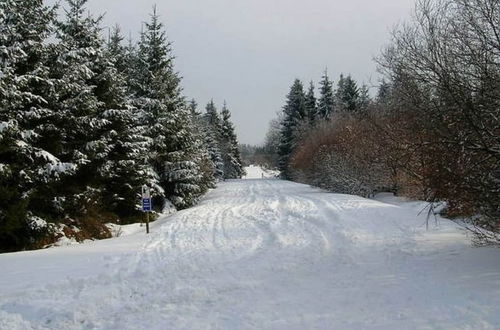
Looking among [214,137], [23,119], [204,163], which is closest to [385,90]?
[23,119]

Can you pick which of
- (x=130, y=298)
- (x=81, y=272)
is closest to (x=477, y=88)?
(x=130, y=298)

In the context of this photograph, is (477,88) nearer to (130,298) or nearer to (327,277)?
(327,277)

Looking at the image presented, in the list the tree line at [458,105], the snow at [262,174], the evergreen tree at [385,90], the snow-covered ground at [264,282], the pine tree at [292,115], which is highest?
the pine tree at [292,115]

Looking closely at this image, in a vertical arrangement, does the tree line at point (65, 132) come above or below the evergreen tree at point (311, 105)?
below

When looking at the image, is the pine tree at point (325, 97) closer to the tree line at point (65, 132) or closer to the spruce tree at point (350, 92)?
the spruce tree at point (350, 92)

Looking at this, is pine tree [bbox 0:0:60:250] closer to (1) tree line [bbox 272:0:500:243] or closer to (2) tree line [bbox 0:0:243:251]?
(2) tree line [bbox 0:0:243:251]

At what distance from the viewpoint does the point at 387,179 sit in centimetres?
3275

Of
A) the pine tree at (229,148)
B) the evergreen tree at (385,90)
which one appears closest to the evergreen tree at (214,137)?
the pine tree at (229,148)

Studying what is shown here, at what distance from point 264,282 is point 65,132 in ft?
34.3

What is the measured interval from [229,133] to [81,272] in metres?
74.8

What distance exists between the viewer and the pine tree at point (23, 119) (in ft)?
41.5

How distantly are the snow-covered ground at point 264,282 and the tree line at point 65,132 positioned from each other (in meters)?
2.16

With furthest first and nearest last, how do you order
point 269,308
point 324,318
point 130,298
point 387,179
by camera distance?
point 387,179 → point 130,298 → point 269,308 → point 324,318

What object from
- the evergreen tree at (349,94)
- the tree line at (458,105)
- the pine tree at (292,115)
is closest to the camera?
the tree line at (458,105)
